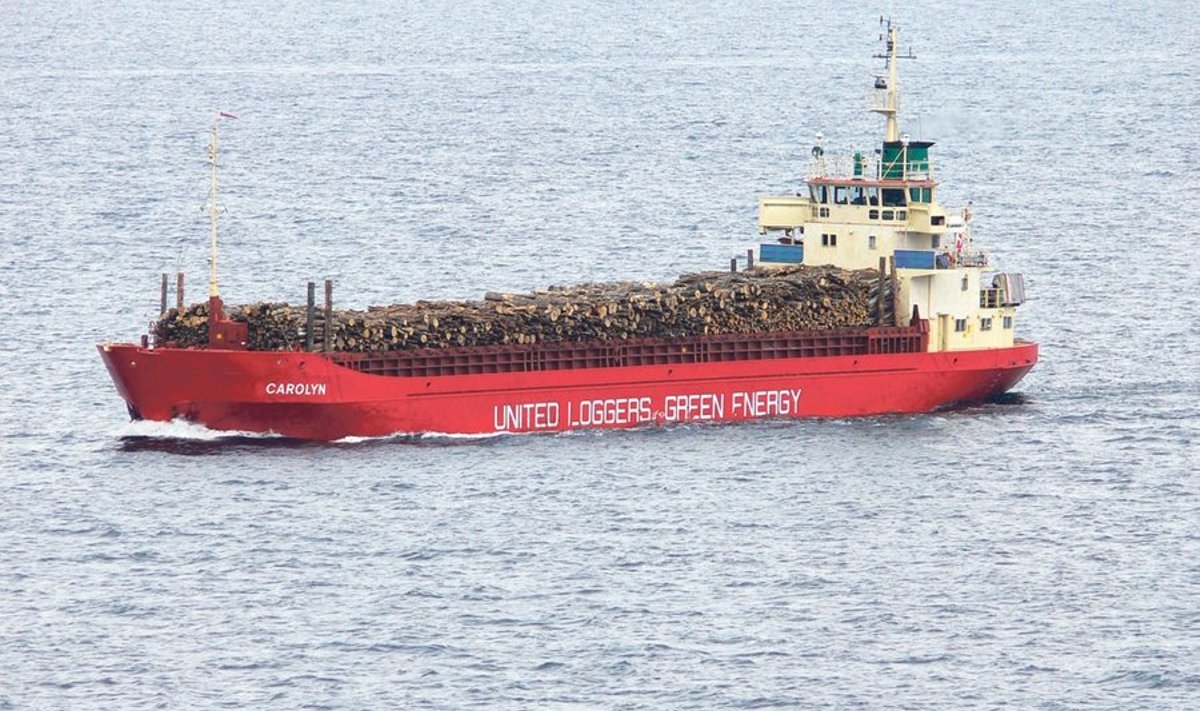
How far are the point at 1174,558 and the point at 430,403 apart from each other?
22.5 m

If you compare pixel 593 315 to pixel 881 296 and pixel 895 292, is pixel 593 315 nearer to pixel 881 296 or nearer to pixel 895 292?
pixel 881 296

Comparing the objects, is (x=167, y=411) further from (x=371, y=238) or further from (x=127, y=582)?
(x=371, y=238)

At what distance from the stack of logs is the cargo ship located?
344 millimetres

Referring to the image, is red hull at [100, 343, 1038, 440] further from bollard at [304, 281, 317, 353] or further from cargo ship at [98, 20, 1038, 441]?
bollard at [304, 281, 317, 353]

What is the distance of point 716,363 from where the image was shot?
81.8 metres

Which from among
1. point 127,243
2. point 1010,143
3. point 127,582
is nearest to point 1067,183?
point 1010,143

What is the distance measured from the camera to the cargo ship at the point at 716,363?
7675 cm

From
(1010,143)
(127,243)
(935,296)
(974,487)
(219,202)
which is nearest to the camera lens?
(974,487)

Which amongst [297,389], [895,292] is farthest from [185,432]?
[895,292]

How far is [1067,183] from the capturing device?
14550 centimetres

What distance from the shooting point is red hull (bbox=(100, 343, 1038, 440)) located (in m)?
76.2

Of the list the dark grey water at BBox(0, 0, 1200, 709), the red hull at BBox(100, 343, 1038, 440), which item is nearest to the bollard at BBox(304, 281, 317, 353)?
the red hull at BBox(100, 343, 1038, 440)

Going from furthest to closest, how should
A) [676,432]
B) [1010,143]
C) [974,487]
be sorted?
[1010,143], [676,432], [974,487]

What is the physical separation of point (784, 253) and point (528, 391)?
41.6 feet
